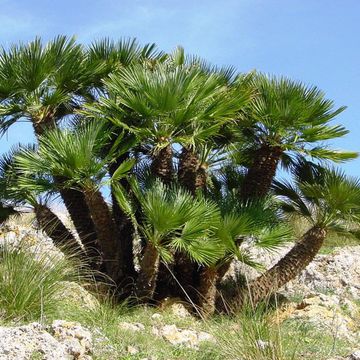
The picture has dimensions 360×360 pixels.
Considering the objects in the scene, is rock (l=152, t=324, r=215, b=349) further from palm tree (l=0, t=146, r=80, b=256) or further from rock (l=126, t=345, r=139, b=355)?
palm tree (l=0, t=146, r=80, b=256)

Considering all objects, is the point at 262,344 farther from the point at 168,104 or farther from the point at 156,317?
the point at 168,104

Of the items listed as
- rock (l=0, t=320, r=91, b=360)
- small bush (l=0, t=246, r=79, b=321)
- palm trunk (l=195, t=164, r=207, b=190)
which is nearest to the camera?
rock (l=0, t=320, r=91, b=360)

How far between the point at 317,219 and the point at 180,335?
3.91m

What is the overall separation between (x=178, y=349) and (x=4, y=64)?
5.11 metres

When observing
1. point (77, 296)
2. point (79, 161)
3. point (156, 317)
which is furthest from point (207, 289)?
point (77, 296)

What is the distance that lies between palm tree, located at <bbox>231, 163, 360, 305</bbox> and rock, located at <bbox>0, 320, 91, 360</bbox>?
15.4 ft

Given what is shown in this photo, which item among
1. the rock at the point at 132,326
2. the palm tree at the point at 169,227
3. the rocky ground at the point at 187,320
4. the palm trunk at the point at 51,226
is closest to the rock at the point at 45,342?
the rocky ground at the point at 187,320

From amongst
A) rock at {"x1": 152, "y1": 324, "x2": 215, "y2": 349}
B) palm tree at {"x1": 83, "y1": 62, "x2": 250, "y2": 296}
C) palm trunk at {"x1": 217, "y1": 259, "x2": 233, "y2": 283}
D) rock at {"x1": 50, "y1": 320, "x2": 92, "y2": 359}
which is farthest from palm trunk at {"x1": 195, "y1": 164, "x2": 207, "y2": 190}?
rock at {"x1": 50, "y1": 320, "x2": 92, "y2": 359}

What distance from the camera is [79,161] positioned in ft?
30.1

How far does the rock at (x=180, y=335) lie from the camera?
7418 millimetres

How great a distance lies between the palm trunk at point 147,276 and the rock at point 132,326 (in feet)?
5.62

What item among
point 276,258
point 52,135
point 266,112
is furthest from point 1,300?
point 276,258

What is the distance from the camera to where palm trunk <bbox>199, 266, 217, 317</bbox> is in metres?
10.4

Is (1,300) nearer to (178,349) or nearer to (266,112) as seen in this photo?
(178,349)
